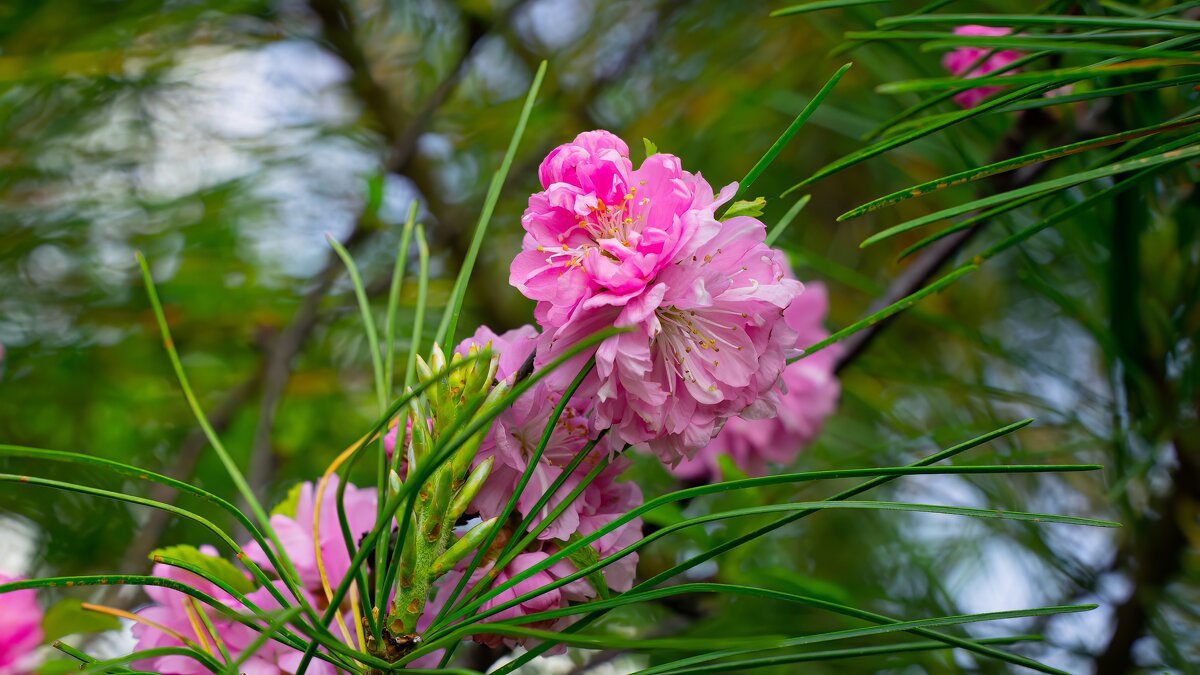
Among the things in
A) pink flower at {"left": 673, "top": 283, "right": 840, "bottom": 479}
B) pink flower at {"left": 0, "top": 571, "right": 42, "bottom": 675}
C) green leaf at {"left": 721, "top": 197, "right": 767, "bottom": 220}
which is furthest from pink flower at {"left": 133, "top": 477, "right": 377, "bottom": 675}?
pink flower at {"left": 673, "top": 283, "right": 840, "bottom": 479}

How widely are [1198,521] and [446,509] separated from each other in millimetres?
682

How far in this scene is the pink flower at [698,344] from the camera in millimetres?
→ 307

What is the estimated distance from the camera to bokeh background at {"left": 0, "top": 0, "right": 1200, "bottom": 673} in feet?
2.29

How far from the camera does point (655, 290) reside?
1.01 feet

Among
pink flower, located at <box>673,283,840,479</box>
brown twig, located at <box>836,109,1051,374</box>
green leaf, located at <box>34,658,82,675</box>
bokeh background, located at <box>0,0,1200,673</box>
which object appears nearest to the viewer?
green leaf, located at <box>34,658,82,675</box>

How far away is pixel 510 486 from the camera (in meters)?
0.34

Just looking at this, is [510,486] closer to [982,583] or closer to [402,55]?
[982,583]

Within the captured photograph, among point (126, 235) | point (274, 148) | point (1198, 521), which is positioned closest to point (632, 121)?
point (274, 148)

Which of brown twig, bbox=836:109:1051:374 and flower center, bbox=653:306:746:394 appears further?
brown twig, bbox=836:109:1051:374

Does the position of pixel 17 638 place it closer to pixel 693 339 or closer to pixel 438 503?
pixel 438 503

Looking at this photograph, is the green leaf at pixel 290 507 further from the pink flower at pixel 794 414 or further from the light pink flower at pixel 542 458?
the pink flower at pixel 794 414

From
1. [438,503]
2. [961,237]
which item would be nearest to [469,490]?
[438,503]

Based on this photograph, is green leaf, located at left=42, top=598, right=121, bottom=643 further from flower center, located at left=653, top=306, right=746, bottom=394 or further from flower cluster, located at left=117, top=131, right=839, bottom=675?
flower center, located at left=653, top=306, right=746, bottom=394

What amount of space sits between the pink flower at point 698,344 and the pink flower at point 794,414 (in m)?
0.48
